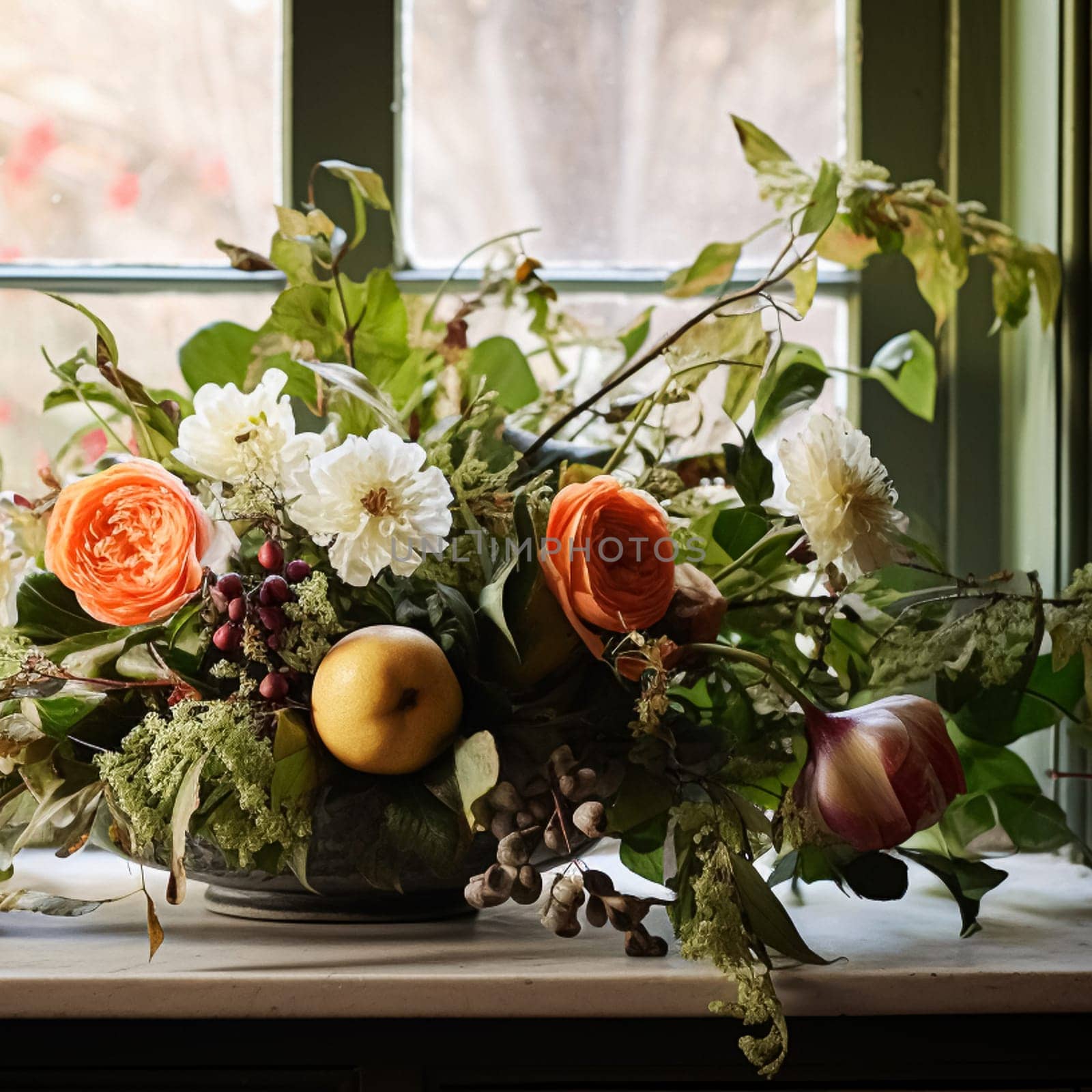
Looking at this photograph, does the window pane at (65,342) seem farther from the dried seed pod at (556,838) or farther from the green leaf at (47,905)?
the dried seed pod at (556,838)

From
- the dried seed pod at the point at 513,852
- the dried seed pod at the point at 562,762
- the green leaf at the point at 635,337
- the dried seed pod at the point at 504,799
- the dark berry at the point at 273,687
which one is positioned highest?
the green leaf at the point at 635,337

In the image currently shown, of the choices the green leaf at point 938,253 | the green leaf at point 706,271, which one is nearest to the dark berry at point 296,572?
the green leaf at point 706,271

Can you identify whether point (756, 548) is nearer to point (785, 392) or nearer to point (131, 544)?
point (785, 392)

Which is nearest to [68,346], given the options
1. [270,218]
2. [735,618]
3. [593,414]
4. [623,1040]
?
[270,218]

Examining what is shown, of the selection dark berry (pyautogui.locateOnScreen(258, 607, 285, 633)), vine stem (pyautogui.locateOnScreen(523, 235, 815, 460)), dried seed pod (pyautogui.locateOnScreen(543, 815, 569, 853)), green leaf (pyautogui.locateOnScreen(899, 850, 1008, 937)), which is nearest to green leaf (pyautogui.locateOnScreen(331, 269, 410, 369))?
vine stem (pyautogui.locateOnScreen(523, 235, 815, 460))

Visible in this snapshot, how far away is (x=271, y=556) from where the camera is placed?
576 millimetres

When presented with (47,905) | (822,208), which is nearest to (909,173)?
(822,208)

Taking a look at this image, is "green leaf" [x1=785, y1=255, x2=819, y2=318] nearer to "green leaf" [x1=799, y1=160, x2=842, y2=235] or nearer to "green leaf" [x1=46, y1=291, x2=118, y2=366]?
"green leaf" [x1=799, y1=160, x2=842, y2=235]

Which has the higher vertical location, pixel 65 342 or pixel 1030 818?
pixel 65 342

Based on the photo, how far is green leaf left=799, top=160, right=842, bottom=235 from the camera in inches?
26.3

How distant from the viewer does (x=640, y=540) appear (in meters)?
0.57

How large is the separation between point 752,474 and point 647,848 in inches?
8.8

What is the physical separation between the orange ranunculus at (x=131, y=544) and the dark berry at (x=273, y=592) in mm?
39

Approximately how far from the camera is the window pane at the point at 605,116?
102cm
